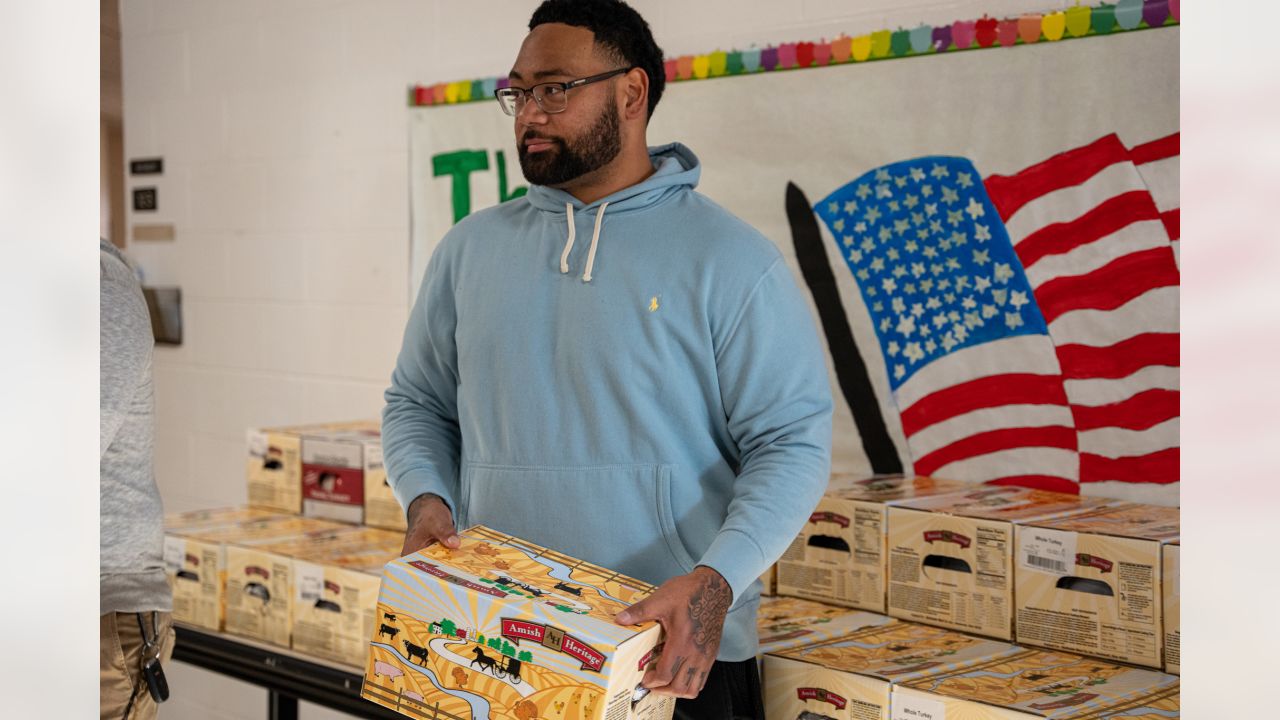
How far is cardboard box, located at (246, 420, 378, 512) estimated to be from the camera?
2912mm

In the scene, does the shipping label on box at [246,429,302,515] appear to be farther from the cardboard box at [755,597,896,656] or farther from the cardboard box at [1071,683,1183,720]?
the cardboard box at [1071,683,1183,720]

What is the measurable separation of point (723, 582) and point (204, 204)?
313 centimetres

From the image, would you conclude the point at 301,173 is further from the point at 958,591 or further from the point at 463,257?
the point at 958,591

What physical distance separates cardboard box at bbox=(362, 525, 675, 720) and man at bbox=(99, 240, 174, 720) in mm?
393

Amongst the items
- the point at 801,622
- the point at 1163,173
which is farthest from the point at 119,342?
the point at 1163,173

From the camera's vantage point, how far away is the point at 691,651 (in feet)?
4.31

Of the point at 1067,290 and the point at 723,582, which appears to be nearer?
the point at 723,582

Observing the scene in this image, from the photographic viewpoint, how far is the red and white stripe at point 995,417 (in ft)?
7.70

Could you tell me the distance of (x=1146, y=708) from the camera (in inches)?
64.2

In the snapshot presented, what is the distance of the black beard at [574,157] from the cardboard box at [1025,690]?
0.84 metres


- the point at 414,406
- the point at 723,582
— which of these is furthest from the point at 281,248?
the point at 723,582

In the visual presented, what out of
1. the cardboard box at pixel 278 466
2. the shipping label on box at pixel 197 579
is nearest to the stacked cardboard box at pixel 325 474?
the cardboard box at pixel 278 466

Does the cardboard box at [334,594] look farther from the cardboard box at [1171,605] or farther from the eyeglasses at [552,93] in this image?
the cardboard box at [1171,605]


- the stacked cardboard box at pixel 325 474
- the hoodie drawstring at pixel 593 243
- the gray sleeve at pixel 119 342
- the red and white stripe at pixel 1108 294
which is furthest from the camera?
the stacked cardboard box at pixel 325 474
